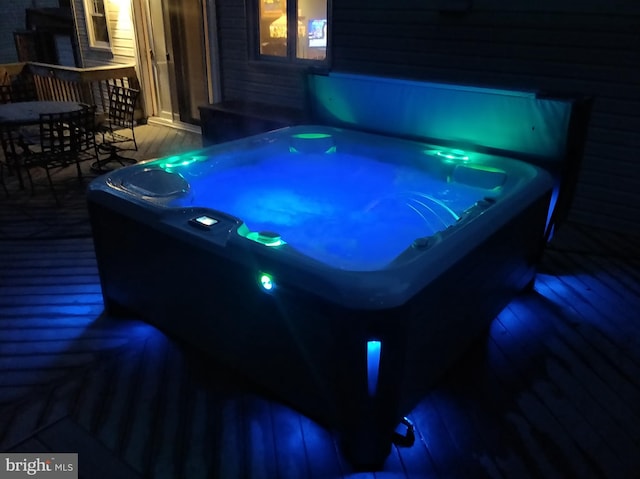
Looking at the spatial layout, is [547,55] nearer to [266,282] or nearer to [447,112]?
[447,112]

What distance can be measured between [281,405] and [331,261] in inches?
24.8

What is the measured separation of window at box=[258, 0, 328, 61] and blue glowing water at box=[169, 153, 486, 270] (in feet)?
6.34

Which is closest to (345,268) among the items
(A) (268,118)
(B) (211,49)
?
(A) (268,118)

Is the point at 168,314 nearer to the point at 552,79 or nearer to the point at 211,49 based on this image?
the point at 552,79

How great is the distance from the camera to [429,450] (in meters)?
1.74

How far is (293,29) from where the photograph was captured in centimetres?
476

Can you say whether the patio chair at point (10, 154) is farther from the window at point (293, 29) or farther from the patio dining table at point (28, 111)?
the window at point (293, 29)

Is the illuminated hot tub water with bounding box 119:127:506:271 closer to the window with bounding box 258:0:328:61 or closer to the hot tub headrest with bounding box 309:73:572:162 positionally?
the hot tub headrest with bounding box 309:73:572:162

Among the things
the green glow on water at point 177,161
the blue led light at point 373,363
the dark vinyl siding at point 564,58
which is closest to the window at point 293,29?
the dark vinyl siding at point 564,58

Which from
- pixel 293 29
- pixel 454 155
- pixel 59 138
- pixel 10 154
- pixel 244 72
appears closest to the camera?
pixel 454 155

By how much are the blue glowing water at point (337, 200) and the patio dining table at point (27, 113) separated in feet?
6.44

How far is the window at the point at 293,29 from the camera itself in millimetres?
4664

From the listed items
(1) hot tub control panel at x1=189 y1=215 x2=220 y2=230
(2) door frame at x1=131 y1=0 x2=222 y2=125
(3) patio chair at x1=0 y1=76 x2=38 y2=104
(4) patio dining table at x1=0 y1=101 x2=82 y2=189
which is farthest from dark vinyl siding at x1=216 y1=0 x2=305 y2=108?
(1) hot tub control panel at x1=189 y1=215 x2=220 y2=230

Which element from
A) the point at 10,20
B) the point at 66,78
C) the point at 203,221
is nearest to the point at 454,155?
the point at 203,221
